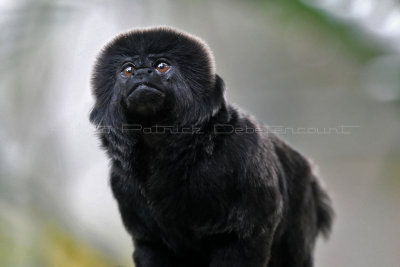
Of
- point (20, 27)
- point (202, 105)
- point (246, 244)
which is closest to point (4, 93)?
point (20, 27)

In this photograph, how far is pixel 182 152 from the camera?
313cm

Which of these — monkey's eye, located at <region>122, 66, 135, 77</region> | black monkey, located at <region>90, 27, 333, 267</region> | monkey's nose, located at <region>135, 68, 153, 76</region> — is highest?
monkey's eye, located at <region>122, 66, 135, 77</region>

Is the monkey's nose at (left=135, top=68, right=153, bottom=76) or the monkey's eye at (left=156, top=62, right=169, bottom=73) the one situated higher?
the monkey's eye at (left=156, top=62, right=169, bottom=73)

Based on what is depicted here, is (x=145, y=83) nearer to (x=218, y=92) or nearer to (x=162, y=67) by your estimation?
(x=162, y=67)

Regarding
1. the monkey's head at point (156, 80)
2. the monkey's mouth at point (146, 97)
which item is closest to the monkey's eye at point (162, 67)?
the monkey's head at point (156, 80)

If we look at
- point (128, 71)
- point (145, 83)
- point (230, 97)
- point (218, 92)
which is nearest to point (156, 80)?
point (145, 83)

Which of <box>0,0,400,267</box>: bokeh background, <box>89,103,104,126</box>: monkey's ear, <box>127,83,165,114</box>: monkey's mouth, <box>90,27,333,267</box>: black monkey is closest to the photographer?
<box>0,0,400,267</box>: bokeh background

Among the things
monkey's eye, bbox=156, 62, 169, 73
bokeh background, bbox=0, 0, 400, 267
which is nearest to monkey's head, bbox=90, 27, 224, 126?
monkey's eye, bbox=156, 62, 169, 73

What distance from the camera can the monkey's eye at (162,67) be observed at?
3099mm

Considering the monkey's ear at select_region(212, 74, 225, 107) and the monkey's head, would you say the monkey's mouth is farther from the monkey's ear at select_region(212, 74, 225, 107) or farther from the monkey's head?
the monkey's ear at select_region(212, 74, 225, 107)

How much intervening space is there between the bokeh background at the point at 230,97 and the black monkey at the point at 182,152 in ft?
1.24

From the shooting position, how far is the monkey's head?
9.98 ft

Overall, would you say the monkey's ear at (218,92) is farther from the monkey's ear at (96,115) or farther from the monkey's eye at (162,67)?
the monkey's ear at (96,115)

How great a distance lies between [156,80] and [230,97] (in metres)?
3.94
